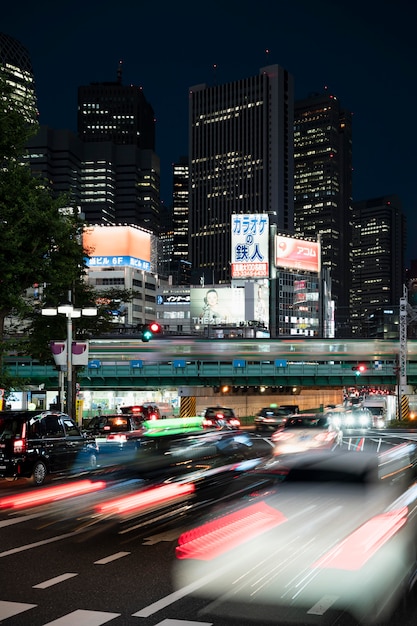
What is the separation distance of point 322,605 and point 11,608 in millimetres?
3313

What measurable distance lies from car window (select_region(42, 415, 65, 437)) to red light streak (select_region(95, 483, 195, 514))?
12.2ft

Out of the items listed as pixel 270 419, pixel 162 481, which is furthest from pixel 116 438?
A: pixel 270 419

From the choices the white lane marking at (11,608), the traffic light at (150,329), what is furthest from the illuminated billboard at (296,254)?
the white lane marking at (11,608)

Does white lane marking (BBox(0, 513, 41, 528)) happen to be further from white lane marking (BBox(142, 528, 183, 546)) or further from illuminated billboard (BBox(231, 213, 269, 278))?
illuminated billboard (BBox(231, 213, 269, 278))

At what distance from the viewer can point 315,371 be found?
Answer: 72.6 m

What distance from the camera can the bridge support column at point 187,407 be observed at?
234ft

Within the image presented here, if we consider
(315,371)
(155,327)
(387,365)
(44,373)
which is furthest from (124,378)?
(155,327)

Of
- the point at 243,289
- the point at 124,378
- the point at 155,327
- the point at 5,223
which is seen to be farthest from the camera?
the point at 243,289

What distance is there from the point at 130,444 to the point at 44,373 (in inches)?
1878

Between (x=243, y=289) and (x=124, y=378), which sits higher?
(x=243, y=289)

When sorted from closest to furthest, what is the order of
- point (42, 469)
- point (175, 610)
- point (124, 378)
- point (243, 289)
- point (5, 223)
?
point (175, 610) → point (42, 469) → point (5, 223) → point (124, 378) → point (243, 289)

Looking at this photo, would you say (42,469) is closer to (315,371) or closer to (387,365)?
(315,371)

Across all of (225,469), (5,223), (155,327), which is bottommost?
(225,469)

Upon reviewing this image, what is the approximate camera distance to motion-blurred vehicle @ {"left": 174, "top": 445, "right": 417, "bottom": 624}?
841cm
